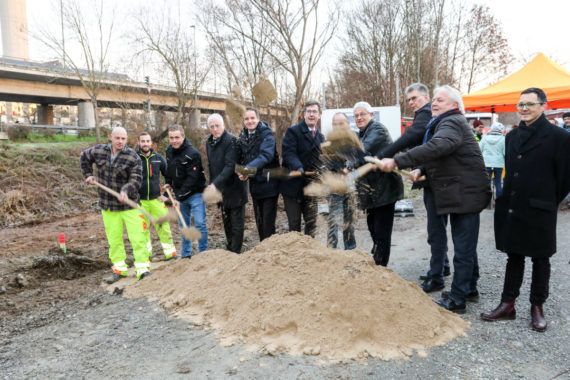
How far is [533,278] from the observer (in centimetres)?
314

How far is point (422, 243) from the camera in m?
5.96

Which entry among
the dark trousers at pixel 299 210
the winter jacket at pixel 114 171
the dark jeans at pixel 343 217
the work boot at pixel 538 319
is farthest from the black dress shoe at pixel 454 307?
the winter jacket at pixel 114 171

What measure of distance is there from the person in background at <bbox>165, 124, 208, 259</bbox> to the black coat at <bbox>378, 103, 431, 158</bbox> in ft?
7.88

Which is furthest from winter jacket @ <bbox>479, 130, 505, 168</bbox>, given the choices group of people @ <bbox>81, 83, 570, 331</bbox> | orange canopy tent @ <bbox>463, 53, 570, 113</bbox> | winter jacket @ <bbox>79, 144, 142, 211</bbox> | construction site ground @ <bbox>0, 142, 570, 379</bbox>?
winter jacket @ <bbox>79, 144, 142, 211</bbox>

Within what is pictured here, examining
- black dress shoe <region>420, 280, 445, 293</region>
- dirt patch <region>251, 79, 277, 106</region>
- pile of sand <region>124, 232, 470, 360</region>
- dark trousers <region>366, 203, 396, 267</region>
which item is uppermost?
dirt patch <region>251, 79, 277, 106</region>

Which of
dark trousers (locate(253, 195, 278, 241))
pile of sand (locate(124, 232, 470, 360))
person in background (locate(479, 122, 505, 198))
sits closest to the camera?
pile of sand (locate(124, 232, 470, 360))

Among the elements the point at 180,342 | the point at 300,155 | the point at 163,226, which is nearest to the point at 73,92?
the point at 163,226

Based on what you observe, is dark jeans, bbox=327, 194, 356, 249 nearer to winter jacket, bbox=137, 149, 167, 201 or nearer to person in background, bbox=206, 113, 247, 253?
person in background, bbox=206, 113, 247, 253

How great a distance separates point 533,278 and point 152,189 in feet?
14.5

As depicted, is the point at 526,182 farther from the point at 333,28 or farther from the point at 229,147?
the point at 333,28

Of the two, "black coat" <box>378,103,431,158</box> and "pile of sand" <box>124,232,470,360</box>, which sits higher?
"black coat" <box>378,103,431,158</box>

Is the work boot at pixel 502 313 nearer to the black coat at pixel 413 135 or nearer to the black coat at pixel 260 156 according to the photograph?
the black coat at pixel 413 135

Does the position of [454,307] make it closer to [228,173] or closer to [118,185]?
[228,173]

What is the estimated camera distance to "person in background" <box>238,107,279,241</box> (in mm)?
4630
